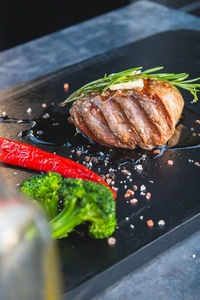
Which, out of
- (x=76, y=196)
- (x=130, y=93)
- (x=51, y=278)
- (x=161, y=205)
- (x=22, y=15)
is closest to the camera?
(x=51, y=278)

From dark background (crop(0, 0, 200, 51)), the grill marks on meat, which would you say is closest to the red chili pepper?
the grill marks on meat

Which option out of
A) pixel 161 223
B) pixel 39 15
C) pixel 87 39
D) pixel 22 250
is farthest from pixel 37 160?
pixel 39 15

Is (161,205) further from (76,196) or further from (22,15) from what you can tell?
(22,15)

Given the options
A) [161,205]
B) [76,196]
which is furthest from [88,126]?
[76,196]

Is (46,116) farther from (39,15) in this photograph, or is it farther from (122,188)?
(39,15)

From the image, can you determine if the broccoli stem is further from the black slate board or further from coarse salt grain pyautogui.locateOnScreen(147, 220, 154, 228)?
coarse salt grain pyautogui.locateOnScreen(147, 220, 154, 228)
